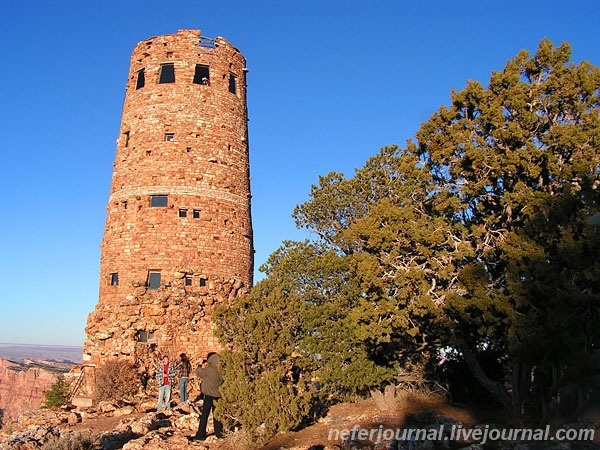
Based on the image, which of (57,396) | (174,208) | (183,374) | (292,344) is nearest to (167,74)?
(174,208)

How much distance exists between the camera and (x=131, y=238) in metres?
22.5

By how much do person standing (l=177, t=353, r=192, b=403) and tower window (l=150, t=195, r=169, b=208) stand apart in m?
6.06

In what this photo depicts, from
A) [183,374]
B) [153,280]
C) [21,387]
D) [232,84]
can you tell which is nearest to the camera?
[183,374]

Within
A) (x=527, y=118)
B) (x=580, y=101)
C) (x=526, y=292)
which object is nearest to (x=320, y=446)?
(x=526, y=292)

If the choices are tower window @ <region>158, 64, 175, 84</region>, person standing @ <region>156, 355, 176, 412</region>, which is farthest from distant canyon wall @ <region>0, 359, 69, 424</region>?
tower window @ <region>158, 64, 175, 84</region>

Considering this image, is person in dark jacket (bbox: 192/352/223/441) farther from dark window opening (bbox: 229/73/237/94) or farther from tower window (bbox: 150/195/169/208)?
dark window opening (bbox: 229/73/237/94)

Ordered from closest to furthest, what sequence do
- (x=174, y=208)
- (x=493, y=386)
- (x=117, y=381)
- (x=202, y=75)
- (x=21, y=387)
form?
(x=493, y=386), (x=117, y=381), (x=174, y=208), (x=202, y=75), (x=21, y=387)

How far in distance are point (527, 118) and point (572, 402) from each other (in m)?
7.10

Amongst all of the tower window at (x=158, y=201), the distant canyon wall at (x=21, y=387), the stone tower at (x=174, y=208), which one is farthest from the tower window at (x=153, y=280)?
the distant canyon wall at (x=21, y=387)

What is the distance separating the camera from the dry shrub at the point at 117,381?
19406 mm

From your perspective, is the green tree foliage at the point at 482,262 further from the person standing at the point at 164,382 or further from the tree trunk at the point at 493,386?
the person standing at the point at 164,382

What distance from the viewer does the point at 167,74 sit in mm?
24312

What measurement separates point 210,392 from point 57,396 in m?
9.24

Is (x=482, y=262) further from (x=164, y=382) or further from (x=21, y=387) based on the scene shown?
(x=21, y=387)
